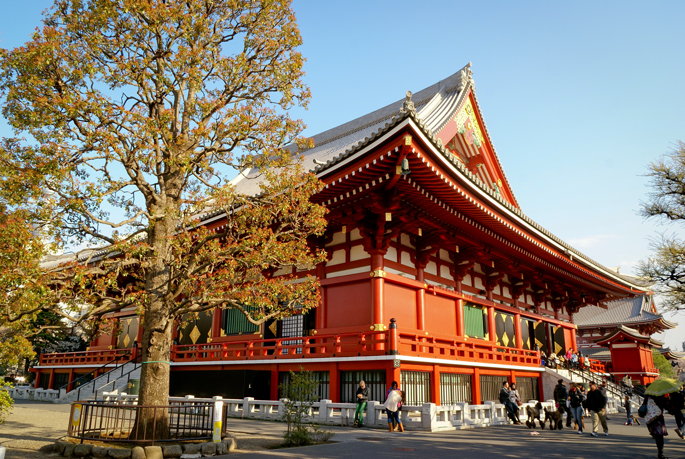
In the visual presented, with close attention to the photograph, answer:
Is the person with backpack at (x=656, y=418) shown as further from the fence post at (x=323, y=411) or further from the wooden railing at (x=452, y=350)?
the fence post at (x=323, y=411)

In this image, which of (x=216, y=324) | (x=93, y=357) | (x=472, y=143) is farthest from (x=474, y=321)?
(x=93, y=357)

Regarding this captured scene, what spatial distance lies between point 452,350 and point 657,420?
27.1 feet

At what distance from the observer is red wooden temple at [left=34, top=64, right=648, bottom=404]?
14148 mm

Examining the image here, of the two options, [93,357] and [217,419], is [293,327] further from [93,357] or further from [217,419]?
[93,357]

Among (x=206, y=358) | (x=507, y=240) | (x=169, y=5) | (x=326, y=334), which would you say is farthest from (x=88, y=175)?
(x=507, y=240)

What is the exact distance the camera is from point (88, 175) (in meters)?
9.98

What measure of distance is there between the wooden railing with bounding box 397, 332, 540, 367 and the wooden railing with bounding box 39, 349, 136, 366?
51.1ft

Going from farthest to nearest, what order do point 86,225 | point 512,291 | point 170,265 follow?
point 512,291, point 170,265, point 86,225

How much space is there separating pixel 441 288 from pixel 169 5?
1336cm

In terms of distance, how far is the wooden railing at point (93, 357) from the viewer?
24406 millimetres

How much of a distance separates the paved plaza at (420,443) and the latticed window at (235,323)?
5.04 m

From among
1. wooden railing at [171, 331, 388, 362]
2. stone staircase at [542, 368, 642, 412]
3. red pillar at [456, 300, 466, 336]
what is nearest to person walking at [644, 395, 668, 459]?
wooden railing at [171, 331, 388, 362]

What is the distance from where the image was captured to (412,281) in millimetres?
17203

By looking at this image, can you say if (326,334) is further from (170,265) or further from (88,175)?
(88,175)
